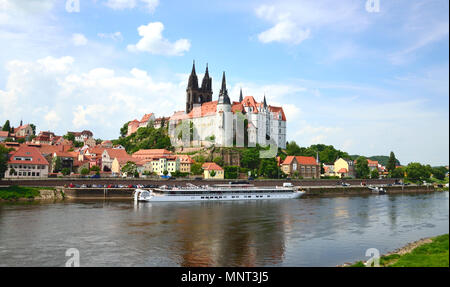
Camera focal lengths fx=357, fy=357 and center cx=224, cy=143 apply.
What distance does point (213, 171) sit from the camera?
8025 cm

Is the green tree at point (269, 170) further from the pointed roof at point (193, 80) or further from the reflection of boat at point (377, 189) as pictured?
the pointed roof at point (193, 80)

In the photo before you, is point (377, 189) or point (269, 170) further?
point (269, 170)

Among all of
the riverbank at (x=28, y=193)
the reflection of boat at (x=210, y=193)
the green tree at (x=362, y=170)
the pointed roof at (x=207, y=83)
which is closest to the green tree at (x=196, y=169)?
the reflection of boat at (x=210, y=193)

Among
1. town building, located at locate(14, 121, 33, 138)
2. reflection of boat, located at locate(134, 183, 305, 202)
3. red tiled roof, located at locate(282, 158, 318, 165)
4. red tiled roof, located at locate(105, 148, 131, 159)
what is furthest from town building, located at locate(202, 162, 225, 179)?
town building, located at locate(14, 121, 33, 138)

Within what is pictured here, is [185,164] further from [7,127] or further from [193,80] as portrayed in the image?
[7,127]

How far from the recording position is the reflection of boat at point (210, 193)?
57719 mm

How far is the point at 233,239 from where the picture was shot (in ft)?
94.1

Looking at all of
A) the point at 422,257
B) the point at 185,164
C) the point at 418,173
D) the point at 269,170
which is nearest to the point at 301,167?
the point at 269,170

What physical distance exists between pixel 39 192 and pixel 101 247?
33957mm

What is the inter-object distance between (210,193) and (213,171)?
18.5m

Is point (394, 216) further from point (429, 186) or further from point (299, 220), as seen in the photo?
point (429, 186)

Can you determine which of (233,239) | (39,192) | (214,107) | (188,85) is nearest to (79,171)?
(39,192)

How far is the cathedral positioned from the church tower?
1.73 metres

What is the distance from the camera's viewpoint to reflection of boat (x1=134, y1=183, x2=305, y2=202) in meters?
57.7
